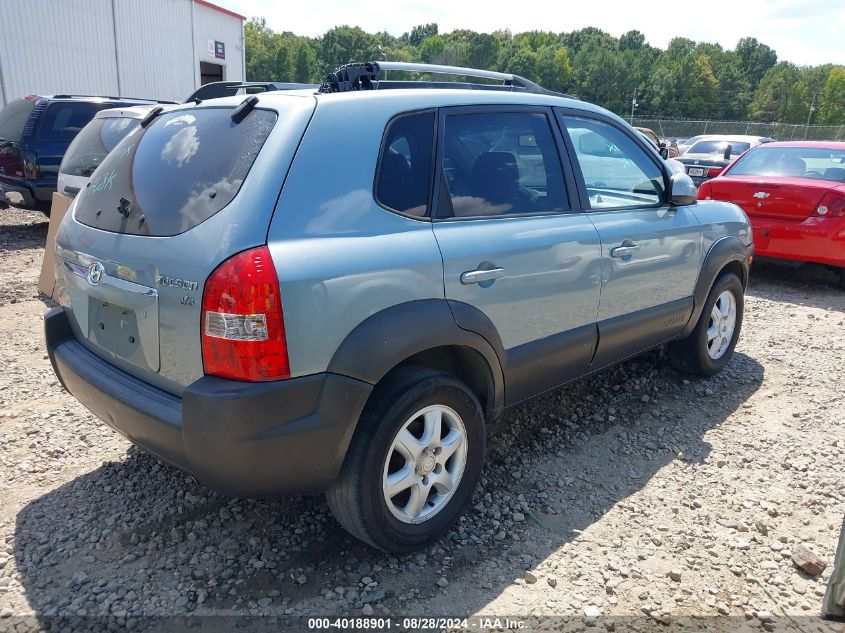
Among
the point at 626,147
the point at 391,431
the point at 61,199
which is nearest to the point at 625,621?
the point at 391,431

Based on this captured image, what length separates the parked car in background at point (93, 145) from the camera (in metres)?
7.01

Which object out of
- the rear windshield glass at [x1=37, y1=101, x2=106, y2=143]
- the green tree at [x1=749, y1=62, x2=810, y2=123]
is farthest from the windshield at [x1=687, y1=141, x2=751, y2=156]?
the green tree at [x1=749, y1=62, x2=810, y2=123]

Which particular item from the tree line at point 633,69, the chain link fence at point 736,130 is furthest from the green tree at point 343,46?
the chain link fence at point 736,130

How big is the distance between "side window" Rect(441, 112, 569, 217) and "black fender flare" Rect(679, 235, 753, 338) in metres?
1.49

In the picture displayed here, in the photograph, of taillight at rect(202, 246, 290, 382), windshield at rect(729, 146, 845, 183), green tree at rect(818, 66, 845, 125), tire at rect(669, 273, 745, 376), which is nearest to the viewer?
taillight at rect(202, 246, 290, 382)

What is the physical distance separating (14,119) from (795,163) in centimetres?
1020

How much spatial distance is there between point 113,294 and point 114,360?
0.30 meters

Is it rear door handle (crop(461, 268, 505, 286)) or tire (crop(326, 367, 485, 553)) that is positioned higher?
rear door handle (crop(461, 268, 505, 286))

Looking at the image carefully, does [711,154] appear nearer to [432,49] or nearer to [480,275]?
[480,275]

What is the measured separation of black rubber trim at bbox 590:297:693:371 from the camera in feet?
12.0

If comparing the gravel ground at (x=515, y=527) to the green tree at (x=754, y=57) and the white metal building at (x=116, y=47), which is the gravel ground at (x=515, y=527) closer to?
the white metal building at (x=116, y=47)

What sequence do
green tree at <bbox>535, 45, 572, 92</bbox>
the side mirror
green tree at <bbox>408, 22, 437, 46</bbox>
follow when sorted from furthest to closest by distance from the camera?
green tree at <bbox>408, 22, 437, 46</bbox> < green tree at <bbox>535, 45, 572, 92</bbox> < the side mirror

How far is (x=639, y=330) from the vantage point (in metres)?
3.88

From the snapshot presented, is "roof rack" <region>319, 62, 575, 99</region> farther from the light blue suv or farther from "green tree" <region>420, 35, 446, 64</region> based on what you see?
"green tree" <region>420, 35, 446, 64</region>
